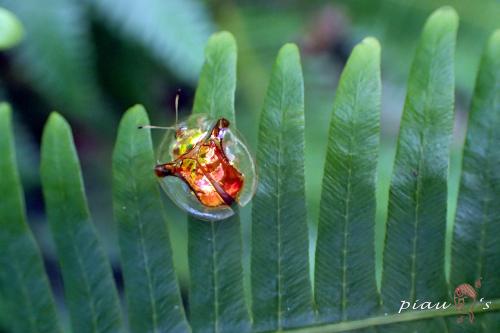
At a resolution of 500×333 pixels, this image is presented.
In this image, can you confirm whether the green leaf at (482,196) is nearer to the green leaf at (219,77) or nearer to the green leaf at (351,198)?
the green leaf at (351,198)

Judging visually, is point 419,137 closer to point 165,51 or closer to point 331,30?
point 165,51

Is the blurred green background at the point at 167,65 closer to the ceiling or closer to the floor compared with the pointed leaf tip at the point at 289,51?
closer to the floor

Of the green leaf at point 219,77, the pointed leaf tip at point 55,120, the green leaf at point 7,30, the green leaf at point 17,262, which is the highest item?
the green leaf at point 7,30

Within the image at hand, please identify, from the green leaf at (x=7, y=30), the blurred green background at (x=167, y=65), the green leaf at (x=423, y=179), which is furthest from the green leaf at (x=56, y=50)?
the green leaf at (x=423, y=179)

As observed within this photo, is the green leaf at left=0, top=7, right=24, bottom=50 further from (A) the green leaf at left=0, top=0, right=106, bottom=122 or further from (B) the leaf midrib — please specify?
(A) the green leaf at left=0, top=0, right=106, bottom=122

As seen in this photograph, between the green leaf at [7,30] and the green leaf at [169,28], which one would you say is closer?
the green leaf at [7,30]
